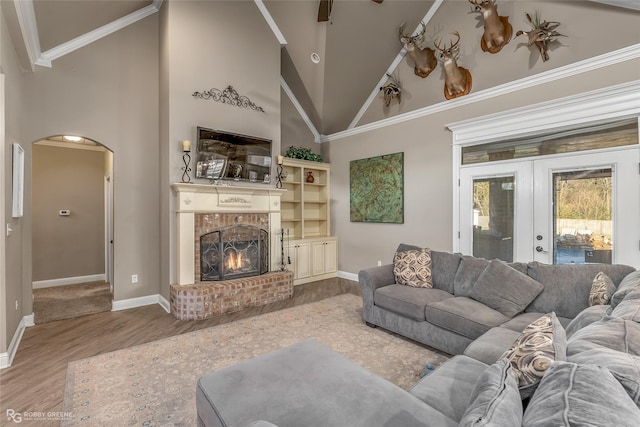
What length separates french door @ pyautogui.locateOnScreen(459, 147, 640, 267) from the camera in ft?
10.4

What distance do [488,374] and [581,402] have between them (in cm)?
39

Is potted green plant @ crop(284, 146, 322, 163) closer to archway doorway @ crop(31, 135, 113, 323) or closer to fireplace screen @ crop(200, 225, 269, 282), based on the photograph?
fireplace screen @ crop(200, 225, 269, 282)

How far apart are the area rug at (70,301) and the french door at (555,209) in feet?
17.3

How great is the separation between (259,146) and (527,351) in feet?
13.9

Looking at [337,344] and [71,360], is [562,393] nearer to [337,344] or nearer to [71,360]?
[337,344]

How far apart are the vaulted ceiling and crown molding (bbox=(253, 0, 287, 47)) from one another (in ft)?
0.05

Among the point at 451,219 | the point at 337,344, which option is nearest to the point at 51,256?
the point at 337,344

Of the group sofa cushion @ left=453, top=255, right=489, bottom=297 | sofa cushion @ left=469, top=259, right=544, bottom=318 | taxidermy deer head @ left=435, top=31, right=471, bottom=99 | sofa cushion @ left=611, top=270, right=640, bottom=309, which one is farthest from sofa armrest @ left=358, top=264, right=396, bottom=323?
taxidermy deer head @ left=435, top=31, right=471, bottom=99

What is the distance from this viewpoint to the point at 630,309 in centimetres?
153

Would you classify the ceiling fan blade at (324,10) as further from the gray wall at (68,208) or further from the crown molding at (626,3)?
the gray wall at (68,208)

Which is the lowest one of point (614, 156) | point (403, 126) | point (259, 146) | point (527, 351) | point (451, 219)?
point (527, 351)

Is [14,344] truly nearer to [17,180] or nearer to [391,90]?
Result: [17,180]

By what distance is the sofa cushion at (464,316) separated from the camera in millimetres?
2533

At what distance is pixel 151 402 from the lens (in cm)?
214
